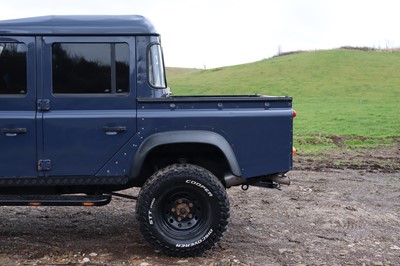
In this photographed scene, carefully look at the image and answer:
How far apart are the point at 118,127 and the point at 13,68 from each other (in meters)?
1.23

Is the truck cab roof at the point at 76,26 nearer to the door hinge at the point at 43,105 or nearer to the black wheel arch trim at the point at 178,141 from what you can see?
the door hinge at the point at 43,105

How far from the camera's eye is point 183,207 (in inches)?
221

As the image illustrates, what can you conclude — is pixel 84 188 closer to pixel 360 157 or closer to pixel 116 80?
pixel 116 80

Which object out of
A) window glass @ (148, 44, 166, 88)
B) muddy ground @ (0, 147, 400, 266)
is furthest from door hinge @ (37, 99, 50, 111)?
muddy ground @ (0, 147, 400, 266)

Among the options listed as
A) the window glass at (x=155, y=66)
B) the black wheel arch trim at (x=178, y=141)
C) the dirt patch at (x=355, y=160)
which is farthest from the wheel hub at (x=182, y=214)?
the dirt patch at (x=355, y=160)

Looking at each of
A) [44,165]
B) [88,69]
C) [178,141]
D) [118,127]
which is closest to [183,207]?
[178,141]

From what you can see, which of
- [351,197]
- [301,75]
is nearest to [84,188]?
[351,197]

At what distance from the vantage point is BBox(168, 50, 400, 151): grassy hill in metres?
18.3

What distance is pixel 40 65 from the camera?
553 cm

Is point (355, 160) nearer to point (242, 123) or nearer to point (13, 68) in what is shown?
point (242, 123)

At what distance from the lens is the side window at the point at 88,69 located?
558 centimetres

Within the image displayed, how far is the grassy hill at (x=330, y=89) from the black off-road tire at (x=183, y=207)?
9649mm

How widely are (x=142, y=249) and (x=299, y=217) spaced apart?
7.94 feet

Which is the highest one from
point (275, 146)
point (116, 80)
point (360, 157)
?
point (116, 80)
